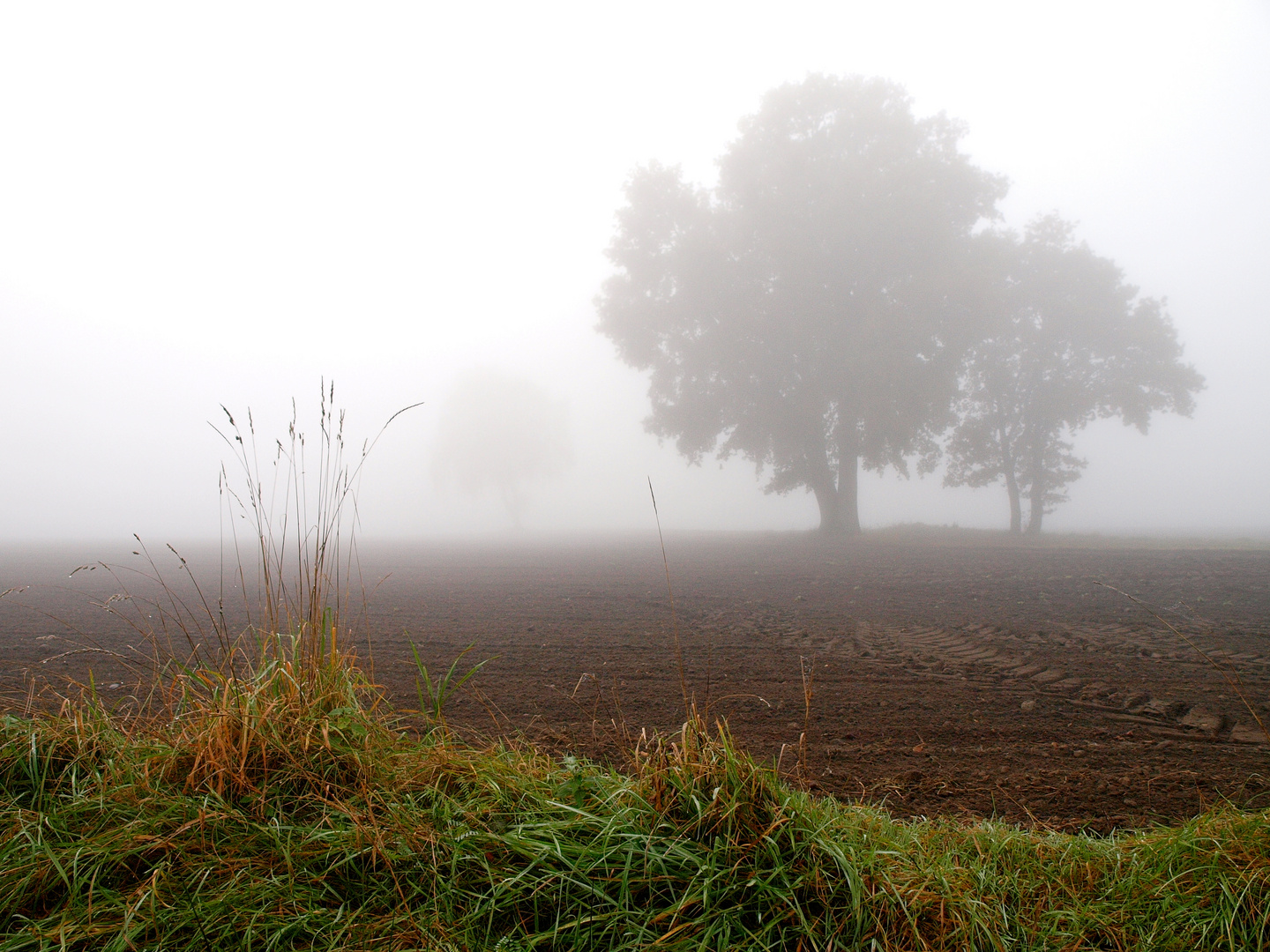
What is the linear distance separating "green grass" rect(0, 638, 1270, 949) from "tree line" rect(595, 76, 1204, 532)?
17504 millimetres

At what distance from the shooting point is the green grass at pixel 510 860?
138 centimetres

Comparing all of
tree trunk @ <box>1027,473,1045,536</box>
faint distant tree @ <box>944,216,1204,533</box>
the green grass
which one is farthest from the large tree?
the green grass

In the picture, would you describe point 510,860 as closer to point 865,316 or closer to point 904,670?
point 904,670

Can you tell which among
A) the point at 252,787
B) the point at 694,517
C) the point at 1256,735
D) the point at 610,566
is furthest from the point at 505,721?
the point at 694,517

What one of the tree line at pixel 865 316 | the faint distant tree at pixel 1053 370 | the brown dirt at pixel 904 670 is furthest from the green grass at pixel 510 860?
the faint distant tree at pixel 1053 370

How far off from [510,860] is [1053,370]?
81.1 ft

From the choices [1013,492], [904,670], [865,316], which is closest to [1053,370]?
[1013,492]

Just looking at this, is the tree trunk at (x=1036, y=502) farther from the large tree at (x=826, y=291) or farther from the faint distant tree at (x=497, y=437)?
the faint distant tree at (x=497, y=437)

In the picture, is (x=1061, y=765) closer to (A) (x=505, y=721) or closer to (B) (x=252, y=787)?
(A) (x=505, y=721)

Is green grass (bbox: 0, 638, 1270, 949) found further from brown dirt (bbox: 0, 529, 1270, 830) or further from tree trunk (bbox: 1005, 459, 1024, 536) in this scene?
tree trunk (bbox: 1005, 459, 1024, 536)

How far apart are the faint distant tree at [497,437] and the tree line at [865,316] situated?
971 inches

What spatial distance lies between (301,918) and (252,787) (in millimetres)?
548

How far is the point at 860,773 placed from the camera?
269 cm

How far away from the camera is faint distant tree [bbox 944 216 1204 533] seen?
20203 millimetres
